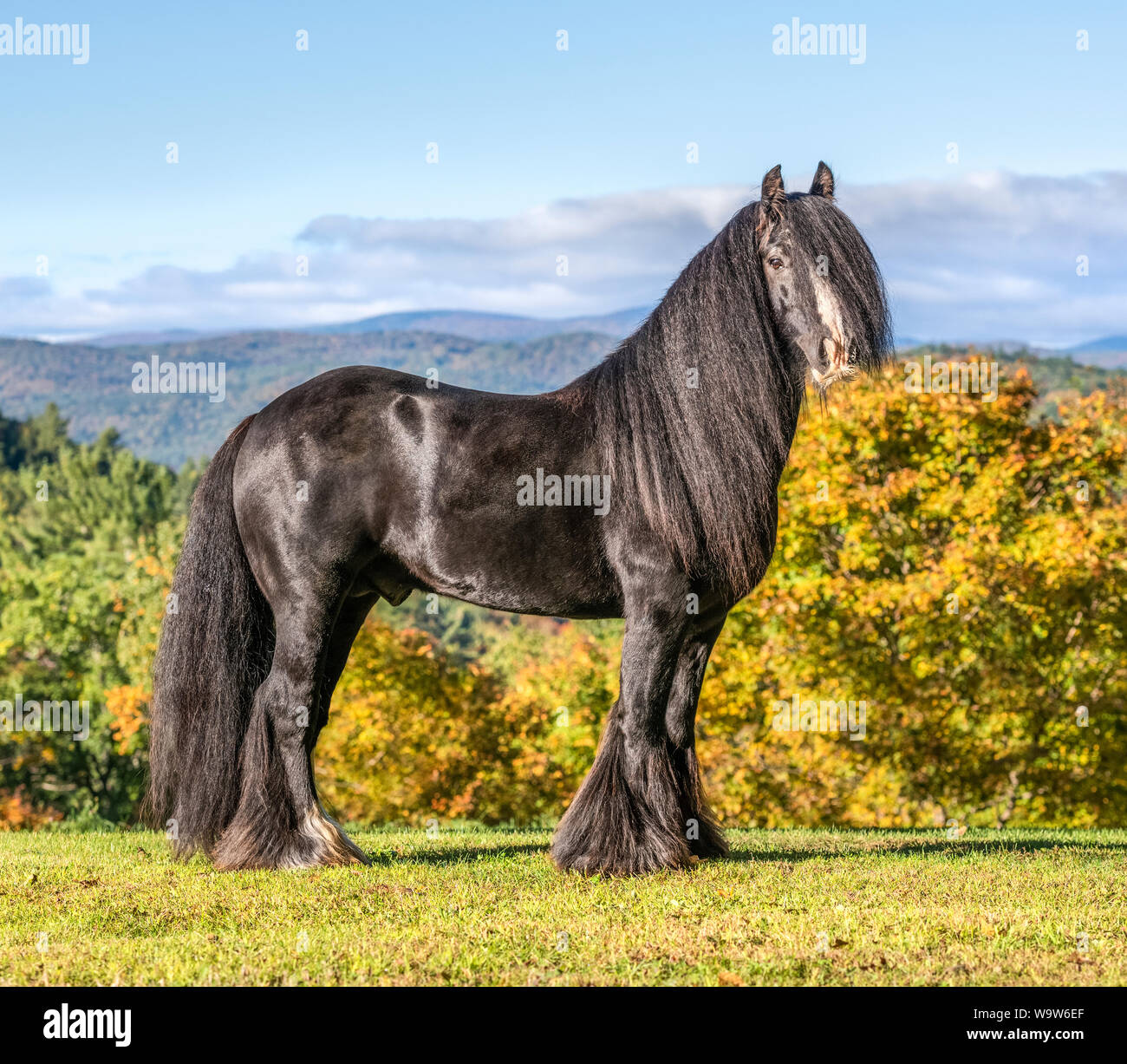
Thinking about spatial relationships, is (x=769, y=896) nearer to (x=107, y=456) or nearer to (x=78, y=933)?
(x=78, y=933)

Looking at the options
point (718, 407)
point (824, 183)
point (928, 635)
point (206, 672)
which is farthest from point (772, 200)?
point (928, 635)

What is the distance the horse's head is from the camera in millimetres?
5762

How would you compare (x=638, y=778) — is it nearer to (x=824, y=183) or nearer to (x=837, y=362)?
(x=837, y=362)

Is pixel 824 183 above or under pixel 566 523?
above

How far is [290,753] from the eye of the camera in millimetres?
6348

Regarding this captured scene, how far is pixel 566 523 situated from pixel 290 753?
2.02 metres

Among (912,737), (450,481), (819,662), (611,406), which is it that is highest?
(611,406)

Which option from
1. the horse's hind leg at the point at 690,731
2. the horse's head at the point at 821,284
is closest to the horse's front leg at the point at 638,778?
the horse's hind leg at the point at 690,731

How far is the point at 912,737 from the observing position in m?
18.8

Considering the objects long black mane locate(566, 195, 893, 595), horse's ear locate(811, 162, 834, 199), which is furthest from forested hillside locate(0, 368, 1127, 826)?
horse's ear locate(811, 162, 834, 199)
